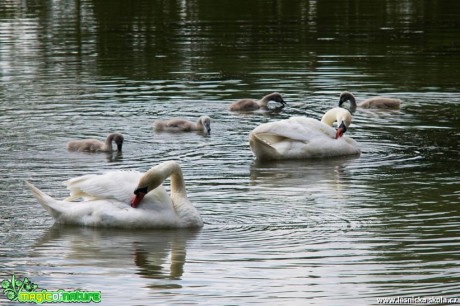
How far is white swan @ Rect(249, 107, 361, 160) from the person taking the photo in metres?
18.8

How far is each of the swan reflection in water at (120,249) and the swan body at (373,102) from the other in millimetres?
9777

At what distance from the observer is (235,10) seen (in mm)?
43312

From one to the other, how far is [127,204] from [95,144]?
17.9 feet

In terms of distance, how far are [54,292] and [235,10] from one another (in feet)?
107

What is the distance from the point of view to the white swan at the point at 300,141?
61.5 feet

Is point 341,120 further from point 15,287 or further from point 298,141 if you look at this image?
point 15,287

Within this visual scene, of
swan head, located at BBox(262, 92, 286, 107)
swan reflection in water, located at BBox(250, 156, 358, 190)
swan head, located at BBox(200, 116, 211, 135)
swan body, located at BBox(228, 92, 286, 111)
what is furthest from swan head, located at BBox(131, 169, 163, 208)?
swan head, located at BBox(262, 92, 286, 107)

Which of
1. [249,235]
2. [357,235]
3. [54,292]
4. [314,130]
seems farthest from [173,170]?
[314,130]

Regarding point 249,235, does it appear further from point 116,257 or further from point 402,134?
point 402,134

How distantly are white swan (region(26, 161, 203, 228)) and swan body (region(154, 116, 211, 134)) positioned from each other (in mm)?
6498

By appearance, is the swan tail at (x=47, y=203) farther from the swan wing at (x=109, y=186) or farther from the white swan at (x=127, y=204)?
the swan wing at (x=109, y=186)

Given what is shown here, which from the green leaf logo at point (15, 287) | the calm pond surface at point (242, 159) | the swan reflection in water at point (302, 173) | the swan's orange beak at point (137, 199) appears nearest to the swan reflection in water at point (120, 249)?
the calm pond surface at point (242, 159)

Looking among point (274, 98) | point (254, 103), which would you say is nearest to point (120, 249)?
point (254, 103)

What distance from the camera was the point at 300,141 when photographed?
18953mm
